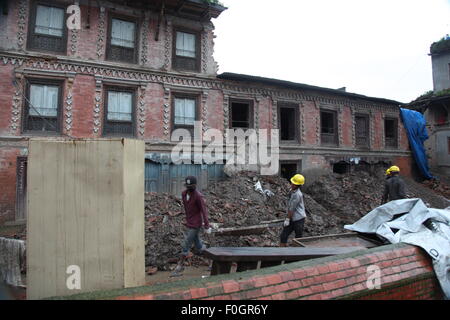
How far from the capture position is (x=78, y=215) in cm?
334

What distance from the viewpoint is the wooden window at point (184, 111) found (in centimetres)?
1312

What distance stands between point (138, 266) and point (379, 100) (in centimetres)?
1987

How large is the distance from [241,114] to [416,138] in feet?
46.5

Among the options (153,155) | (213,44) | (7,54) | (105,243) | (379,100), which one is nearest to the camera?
(105,243)

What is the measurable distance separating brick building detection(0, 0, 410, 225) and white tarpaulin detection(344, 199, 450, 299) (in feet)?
27.5

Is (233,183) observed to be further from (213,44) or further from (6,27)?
(6,27)

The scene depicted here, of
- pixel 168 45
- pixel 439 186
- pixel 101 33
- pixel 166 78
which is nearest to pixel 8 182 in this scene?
pixel 101 33

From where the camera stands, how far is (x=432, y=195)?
16.9 meters

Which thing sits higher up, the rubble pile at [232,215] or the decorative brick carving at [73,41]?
the decorative brick carving at [73,41]

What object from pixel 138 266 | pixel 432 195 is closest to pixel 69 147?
pixel 138 266

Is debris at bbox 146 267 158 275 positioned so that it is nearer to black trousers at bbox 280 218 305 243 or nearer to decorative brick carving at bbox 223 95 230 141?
black trousers at bbox 280 218 305 243

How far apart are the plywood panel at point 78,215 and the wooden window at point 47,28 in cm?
1013

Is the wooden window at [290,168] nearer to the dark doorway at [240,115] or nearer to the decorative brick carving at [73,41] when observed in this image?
the dark doorway at [240,115]

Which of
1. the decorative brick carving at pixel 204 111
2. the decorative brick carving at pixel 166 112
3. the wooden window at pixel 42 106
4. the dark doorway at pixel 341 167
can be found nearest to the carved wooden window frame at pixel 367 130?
the dark doorway at pixel 341 167
